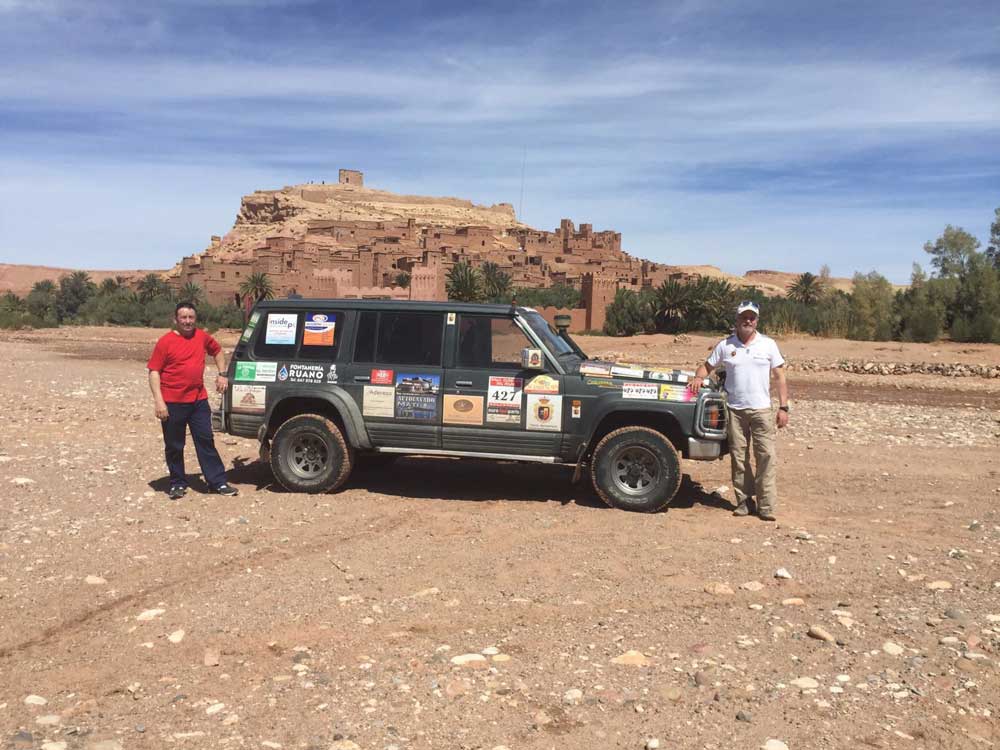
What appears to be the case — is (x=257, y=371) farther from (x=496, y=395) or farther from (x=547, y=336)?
(x=547, y=336)

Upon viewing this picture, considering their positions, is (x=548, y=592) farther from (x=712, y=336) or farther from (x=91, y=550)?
(x=712, y=336)

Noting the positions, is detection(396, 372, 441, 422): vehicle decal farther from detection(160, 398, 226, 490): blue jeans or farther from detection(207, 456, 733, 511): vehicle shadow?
detection(160, 398, 226, 490): blue jeans

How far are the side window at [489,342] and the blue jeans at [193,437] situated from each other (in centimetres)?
267

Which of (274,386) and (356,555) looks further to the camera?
(274,386)

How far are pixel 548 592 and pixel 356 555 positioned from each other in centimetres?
167

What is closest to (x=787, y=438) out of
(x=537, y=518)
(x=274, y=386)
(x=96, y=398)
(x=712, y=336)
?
(x=537, y=518)

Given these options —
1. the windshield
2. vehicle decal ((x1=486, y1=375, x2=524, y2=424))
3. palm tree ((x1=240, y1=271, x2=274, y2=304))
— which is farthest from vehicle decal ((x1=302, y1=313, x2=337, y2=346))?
palm tree ((x1=240, y1=271, x2=274, y2=304))

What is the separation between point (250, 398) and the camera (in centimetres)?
870

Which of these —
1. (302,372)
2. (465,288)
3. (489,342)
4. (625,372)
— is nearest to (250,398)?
(302,372)

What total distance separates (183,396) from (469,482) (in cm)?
321

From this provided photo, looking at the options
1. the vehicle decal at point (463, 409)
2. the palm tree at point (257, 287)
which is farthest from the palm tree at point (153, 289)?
the vehicle decal at point (463, 409)

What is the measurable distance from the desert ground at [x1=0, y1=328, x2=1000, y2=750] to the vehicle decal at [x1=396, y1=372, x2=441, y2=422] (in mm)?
909

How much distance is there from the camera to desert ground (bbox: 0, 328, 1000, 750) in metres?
3.97

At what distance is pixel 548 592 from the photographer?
571 centimetres
